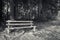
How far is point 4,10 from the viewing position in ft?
22.7

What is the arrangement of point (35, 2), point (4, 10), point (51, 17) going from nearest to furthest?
point (4, 10) → point (35, 2) → point (51, 17)

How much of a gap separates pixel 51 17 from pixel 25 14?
7.52ft

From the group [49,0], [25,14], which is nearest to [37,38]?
[25,14]

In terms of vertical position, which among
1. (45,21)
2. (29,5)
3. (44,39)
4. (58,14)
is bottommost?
(44,39)

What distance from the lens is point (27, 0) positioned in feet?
23.6

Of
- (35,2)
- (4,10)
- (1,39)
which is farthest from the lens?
(35,2)

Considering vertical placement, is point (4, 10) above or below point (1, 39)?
above

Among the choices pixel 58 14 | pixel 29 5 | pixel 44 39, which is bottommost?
pixel 44 39

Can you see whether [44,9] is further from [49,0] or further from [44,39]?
[44,39]

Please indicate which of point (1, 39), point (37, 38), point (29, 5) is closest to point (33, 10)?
point (29, 5)

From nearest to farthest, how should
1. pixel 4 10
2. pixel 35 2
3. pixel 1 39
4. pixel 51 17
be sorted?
pixel 1 39, pixel 4 10, pixel 35 2, pixel 51 17

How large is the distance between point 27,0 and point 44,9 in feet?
5.39

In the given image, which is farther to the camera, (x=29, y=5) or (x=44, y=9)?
(x=44, y=9)

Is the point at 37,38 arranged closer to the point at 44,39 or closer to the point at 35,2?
the point at 44,39
